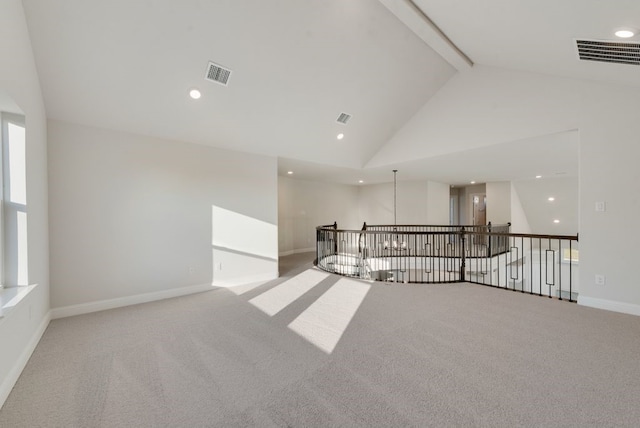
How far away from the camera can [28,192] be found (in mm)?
2820

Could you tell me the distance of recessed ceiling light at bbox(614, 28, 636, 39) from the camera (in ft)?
8.18

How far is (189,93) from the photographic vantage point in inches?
153

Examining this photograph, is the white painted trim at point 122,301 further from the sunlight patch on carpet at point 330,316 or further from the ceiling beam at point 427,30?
the ceiling beam at point 427,30

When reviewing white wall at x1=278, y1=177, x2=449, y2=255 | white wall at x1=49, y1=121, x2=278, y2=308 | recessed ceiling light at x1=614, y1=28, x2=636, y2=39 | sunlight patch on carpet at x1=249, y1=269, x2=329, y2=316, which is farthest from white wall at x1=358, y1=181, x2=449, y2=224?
recessed ceiling light at x1=614, y1=28, x2=636, y2=39

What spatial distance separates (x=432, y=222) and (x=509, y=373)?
881 centimetres

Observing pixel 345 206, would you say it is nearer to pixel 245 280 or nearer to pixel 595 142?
pixel 245 280

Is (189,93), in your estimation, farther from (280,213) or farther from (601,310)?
(601,310)

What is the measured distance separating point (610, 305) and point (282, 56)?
18.3ft

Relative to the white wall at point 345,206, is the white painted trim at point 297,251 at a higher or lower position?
lower

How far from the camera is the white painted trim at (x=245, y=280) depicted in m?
5.10

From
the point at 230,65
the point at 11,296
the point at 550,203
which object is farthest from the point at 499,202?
the point at 11,296

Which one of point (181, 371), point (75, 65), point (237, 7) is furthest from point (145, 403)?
point (237, 7)

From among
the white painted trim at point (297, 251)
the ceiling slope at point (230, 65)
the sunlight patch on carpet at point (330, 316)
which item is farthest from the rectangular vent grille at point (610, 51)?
the white painted trim at point (297, 251)

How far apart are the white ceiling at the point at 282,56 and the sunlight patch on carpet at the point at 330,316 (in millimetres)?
3065
